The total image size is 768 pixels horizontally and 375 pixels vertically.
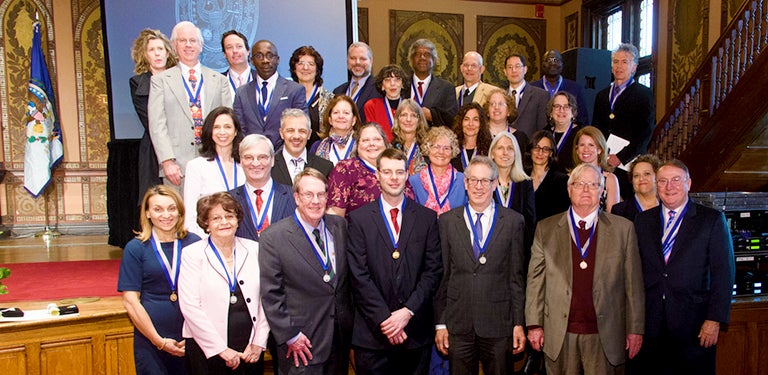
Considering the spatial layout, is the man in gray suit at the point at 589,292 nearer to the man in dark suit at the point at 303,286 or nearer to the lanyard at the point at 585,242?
the lanyard at the point at 585,242

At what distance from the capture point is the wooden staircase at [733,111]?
4.46m

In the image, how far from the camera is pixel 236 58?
12.5 feet

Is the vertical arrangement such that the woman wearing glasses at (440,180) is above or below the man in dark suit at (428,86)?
below

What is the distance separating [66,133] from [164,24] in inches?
126

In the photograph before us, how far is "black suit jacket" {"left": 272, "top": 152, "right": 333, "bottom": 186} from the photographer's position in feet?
9.93

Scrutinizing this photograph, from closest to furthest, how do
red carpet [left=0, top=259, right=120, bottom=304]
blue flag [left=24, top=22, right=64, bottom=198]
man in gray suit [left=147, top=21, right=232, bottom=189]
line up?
1. man in gray suit [left=147, top=21, right=232, bottom=189]
2. red carpet [left=0, top=259, right=120, bottom=304]
3. blue flag [left=24, top=22, right=64, bottom=198]

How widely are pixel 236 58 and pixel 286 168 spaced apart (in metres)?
1.19

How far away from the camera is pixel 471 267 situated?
263 cm

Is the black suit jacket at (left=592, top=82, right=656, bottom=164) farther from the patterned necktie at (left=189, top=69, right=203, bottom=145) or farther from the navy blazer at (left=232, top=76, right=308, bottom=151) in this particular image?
the patterned necktie at (left=189, top=69, right=203, bottom=145)

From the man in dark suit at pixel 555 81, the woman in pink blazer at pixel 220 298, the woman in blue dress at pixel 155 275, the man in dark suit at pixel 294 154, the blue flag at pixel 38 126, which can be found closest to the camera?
the woman in pink blazer at pixel 220 298

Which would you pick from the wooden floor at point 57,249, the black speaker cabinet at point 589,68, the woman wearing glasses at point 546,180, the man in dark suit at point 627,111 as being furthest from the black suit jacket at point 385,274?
the black speaker cabinet at point 589,68

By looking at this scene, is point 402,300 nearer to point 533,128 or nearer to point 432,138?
point 432,138

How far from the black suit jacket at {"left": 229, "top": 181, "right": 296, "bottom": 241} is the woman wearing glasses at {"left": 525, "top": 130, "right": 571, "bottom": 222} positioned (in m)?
1.49

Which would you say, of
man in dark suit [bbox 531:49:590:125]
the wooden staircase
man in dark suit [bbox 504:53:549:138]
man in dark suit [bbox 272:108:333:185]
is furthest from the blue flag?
the wooden staircase
